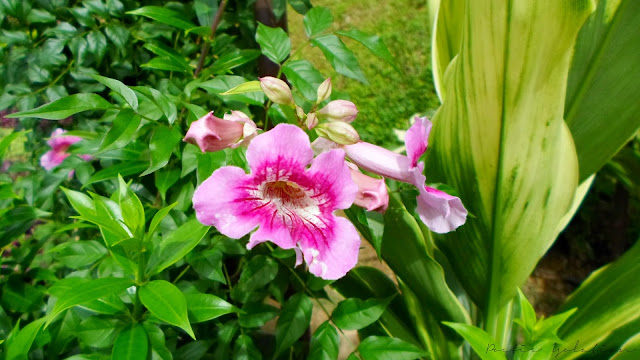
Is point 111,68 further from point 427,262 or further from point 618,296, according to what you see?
point 618,296

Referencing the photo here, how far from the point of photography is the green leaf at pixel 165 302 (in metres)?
0.65

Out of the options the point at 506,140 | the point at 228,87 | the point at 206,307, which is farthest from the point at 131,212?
the point at 506,140

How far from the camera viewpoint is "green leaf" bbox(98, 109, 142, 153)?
79 cm

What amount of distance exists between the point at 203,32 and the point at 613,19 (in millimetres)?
912

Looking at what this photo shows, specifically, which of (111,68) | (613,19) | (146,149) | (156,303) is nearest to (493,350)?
(156,303)

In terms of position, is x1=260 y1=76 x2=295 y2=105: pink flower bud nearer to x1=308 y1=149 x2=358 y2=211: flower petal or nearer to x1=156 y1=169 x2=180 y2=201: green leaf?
x1=308 y1=149 x2=358 y2=211: flower petal

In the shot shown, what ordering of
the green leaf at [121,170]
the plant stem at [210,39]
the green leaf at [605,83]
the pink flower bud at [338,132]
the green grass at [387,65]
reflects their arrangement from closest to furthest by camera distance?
the pink flower bud at [338,132]
the green leaf at [121,170]
the plant stem at [210,39]
the green leaf at [605,83]
the green grass at [387,65]

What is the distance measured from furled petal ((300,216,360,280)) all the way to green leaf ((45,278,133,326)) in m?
→ 0.26

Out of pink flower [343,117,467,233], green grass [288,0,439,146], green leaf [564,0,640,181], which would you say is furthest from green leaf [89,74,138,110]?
green grass [288,0,439,146]

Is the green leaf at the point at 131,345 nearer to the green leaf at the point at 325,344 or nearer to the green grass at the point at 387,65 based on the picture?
the green leaf at the point at 325,344

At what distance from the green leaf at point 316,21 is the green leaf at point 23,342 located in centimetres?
66

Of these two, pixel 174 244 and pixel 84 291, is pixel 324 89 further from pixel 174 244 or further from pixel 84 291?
pixel 84 291

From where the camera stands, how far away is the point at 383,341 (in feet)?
3.02

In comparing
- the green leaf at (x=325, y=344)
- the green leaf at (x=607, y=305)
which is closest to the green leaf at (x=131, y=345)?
the green leaf at (x=325, y=344)
